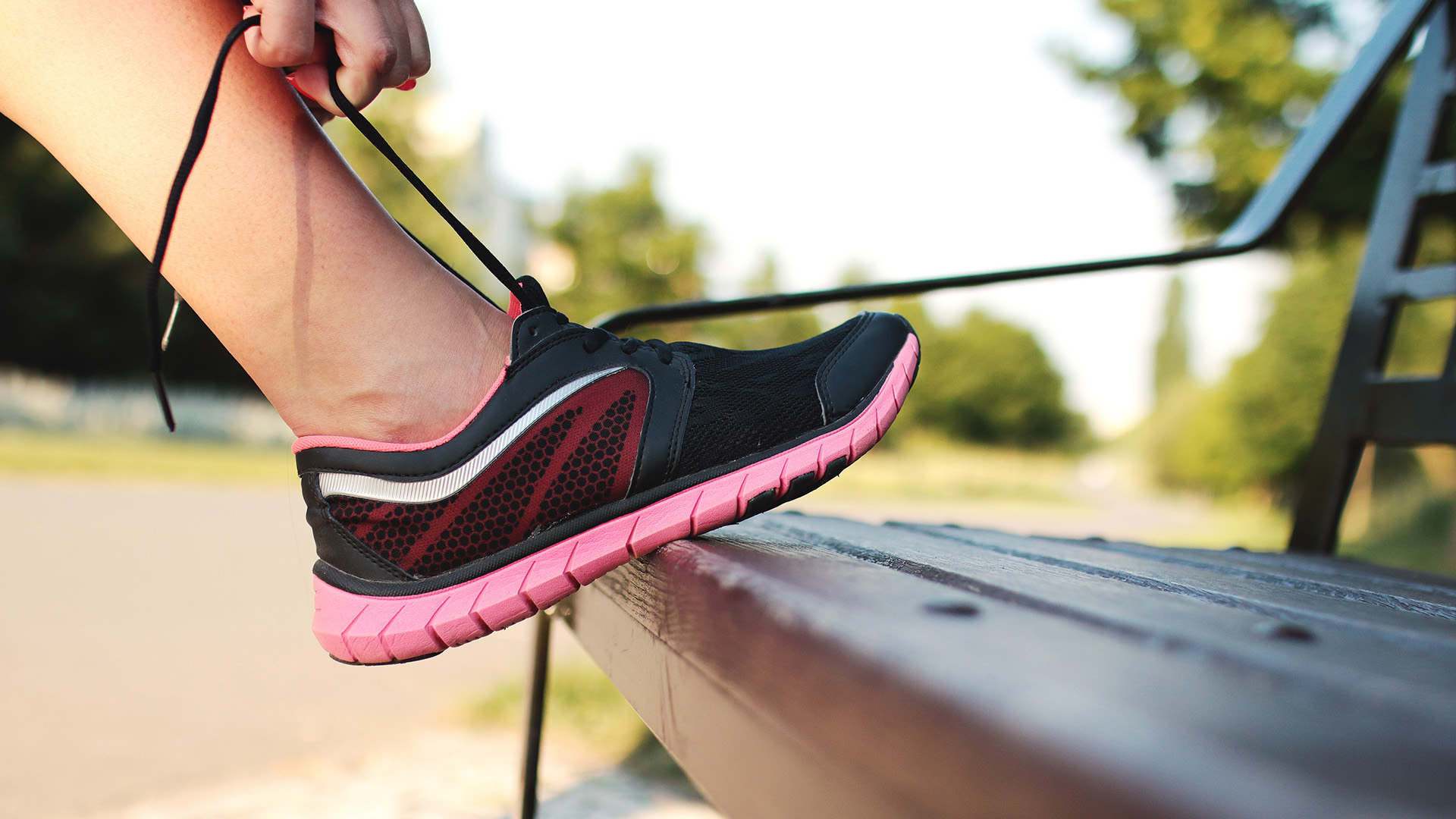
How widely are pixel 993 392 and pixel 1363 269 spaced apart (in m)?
27.5

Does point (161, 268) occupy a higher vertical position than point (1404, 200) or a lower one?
lower

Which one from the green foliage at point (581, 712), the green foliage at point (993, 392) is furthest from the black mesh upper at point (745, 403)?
the green foliage at point (993, 392)

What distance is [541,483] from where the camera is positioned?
71 cm

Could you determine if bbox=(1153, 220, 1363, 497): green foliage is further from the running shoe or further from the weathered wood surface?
the weathered wood surface

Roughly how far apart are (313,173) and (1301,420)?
14697 millimetres

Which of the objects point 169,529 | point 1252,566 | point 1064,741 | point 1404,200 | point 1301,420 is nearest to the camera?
point 1064,741

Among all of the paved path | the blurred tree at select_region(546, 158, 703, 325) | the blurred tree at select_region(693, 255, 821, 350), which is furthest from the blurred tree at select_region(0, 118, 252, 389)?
the paved path

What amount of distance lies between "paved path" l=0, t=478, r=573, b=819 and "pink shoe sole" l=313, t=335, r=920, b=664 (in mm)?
1291

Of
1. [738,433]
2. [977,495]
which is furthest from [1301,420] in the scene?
[738,433]

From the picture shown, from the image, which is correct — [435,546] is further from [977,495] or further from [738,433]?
[977,495]

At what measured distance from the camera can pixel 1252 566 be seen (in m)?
0.90

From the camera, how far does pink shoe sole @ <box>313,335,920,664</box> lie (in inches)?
26.4

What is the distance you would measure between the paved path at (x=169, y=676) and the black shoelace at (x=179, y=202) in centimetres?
129

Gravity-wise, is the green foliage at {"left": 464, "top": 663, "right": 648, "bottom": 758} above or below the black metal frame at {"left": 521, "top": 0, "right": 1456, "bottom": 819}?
below
